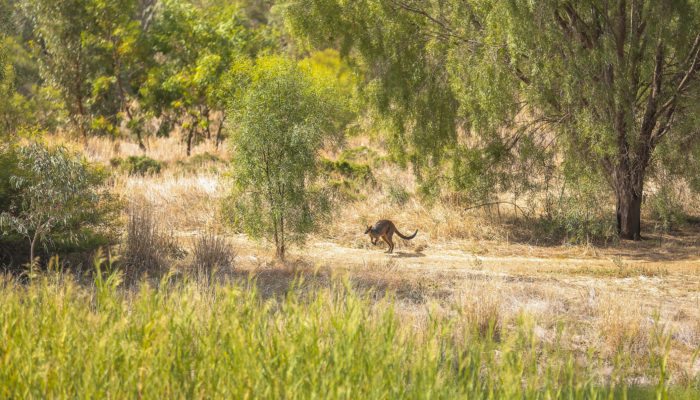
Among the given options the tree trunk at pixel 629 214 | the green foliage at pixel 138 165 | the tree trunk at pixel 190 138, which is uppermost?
the tree trunk at pixel 190 138

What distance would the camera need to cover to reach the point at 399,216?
18672 mm

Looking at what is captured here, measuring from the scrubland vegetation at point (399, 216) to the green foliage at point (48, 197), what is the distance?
0.05 m

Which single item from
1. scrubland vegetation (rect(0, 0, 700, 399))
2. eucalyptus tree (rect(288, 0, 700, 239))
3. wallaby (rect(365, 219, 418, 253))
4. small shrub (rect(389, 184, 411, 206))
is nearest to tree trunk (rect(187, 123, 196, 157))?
scrubland vegetation (rect(0, 0, 700, 399))

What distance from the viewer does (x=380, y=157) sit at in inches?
912

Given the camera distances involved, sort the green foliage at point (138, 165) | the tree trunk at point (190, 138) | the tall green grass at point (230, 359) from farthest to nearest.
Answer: the tree trunk at point (190, 138)
the green foliage at point (138, 165)
the tall green grass at point (230, 359)

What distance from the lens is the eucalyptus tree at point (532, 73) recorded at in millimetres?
15266

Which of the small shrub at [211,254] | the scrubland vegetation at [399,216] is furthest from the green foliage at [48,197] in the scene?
the small shrub at [211,254]

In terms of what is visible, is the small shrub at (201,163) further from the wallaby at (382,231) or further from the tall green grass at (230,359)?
the tall green grass at (230,359)

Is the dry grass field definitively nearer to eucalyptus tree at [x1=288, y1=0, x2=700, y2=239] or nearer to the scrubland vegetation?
the scrubland vegetation

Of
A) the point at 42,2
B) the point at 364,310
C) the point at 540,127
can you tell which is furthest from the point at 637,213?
the point at 42,2

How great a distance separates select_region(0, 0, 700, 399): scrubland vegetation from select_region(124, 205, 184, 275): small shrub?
0.11 ft

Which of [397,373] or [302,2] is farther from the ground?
[302,2]

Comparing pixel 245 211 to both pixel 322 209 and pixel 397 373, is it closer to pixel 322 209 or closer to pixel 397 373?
pixel 322 209

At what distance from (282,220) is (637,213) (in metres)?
7.43
